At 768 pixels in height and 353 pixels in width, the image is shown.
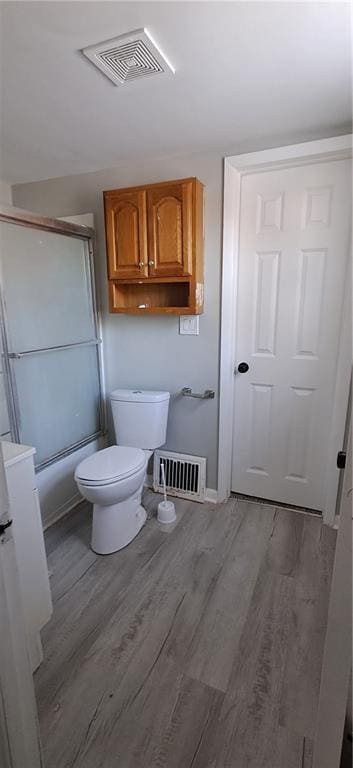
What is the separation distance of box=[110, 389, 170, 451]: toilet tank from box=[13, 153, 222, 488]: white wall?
0.48 feet

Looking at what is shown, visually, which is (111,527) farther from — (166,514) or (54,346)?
(54,346)

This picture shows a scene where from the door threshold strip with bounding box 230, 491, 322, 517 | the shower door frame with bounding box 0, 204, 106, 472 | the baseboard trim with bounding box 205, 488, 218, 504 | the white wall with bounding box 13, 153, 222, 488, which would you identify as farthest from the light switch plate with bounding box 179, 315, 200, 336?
the door threshold strip with bounding box 230, 491, 322, 517

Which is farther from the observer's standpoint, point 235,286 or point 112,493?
point 235,286

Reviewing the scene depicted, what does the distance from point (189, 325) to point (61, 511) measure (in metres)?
1.40

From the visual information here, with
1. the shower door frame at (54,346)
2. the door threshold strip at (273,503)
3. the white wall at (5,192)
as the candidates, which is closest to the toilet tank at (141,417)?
the shower door frame at (54,346)

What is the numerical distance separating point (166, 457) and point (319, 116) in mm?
2025

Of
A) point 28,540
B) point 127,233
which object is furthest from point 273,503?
point 127,233

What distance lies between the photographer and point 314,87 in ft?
4.70

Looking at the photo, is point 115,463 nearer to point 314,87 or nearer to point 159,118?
point 159,118

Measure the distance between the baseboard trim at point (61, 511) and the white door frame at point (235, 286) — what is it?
94 centimetres

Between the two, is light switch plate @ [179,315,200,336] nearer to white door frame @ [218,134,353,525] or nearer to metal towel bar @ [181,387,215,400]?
white door frame @ [218,134,353,525]

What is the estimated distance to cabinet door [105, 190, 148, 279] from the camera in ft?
6.52

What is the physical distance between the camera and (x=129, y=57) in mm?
1238

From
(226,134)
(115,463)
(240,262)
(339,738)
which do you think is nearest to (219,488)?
(115,463)
